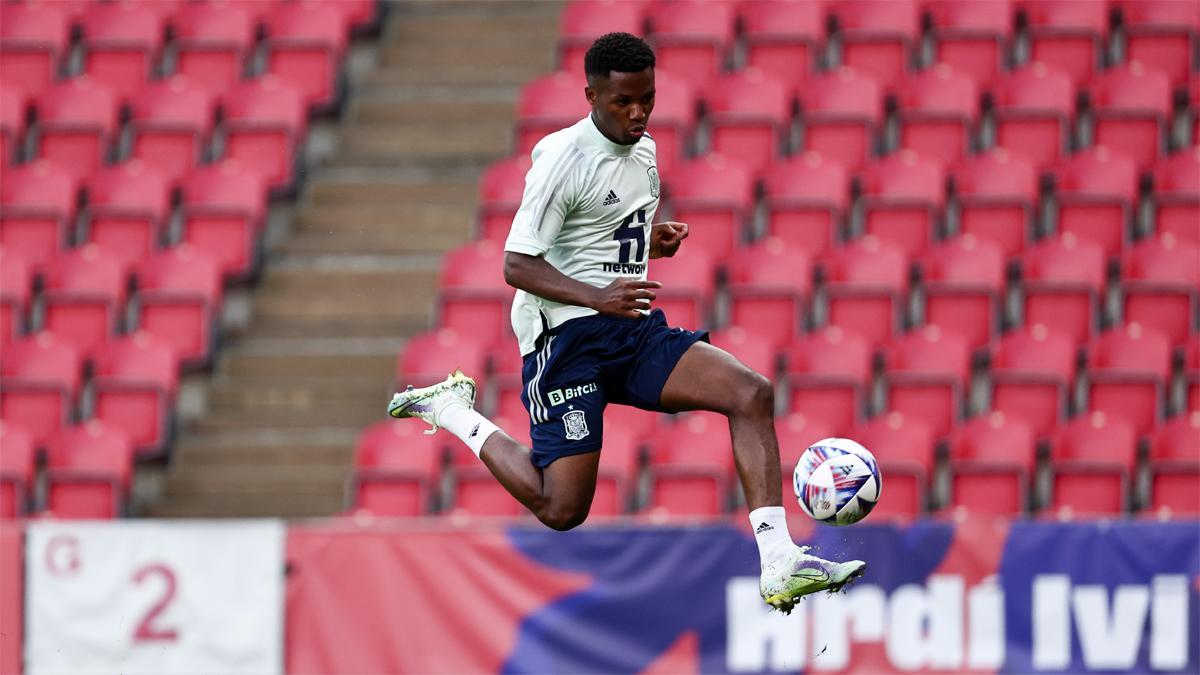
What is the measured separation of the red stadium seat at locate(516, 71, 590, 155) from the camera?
15.3m

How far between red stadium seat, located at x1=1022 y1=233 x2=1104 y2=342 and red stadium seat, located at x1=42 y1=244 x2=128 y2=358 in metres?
7.06

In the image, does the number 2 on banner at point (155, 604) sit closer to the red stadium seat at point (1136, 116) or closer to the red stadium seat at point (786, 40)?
the red stadium seat at point (786, 40)

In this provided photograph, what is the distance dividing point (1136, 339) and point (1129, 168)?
73.2 inches

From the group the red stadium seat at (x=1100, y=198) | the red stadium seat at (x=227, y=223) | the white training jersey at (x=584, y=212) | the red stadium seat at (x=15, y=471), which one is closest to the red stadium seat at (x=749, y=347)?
the red stadium seat at (x=1100, y=198)

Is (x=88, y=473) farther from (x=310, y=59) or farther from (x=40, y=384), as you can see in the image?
(x=310, y=59)

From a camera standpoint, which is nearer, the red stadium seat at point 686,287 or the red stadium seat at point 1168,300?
the red stadium seat at point 686,287

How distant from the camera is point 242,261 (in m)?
14.7

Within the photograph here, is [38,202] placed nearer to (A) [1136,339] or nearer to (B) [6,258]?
(B) [6,258]

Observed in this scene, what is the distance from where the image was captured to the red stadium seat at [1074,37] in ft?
50.3

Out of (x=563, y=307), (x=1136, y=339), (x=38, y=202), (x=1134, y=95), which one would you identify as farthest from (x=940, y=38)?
(x=563, y=307)

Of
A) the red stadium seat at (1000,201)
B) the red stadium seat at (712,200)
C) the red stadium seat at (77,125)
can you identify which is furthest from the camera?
the red stadium seat at (77,125)

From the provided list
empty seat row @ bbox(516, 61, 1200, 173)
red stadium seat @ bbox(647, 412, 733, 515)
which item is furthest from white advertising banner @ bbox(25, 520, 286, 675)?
empty seat row @ bbox(516, 61, 1200, 173)

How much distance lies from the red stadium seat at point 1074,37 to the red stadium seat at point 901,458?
4.28 m

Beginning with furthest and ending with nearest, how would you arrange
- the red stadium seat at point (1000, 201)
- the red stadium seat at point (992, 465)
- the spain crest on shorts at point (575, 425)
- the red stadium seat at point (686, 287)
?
the red stadium seat at point (1000, 201)
the red stadium seat at point (686, 287)
the red stadium seat at point (992, 465)
the spain crest on shorts at point (575, 425)
